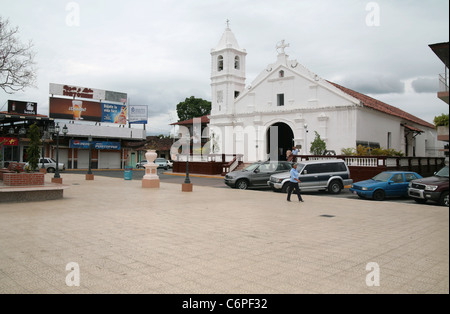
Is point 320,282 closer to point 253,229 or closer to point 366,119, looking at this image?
Result: point 253,229

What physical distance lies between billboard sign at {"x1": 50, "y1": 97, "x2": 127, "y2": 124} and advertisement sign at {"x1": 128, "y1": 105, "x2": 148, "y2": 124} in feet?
5.90

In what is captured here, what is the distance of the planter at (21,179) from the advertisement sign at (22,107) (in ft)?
129

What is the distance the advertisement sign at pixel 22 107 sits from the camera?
48.2m

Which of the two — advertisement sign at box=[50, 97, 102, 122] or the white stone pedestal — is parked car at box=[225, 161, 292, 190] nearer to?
the white stone pedestal

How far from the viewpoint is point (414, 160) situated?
2775 cm

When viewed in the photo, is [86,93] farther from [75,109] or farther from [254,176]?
[254,176]

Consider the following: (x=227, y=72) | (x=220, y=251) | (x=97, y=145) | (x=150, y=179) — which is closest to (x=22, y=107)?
(x=97, y=145)

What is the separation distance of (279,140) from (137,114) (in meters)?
27.3

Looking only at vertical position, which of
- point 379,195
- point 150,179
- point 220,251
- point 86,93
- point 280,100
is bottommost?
point 220,251

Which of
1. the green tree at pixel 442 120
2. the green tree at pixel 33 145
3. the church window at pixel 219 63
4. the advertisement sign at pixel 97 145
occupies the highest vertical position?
the church window at pixel 219 63

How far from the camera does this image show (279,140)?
126ft

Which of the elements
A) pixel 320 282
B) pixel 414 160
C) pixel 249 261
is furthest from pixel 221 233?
pixel 414 160

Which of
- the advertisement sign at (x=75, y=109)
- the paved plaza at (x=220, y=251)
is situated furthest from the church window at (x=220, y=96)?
the paved plaza at (x=220, y=251)

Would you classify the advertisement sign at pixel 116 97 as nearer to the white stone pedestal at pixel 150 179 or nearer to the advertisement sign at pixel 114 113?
the advertisement sign at pixel 114 113
